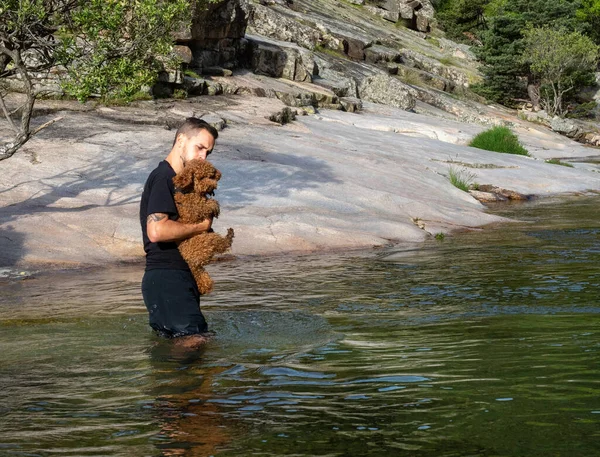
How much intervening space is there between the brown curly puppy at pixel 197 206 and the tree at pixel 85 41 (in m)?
6.98

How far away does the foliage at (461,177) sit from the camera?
72.3 ft

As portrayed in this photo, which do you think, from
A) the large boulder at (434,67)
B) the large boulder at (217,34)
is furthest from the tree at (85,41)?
the large boulder at (434,67)

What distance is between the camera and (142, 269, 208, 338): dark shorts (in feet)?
24.3

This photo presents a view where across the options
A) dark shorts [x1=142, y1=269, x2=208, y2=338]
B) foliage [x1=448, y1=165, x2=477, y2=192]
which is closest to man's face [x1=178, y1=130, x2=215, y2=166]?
dark shorts [x1=142, y1=269, x2=208, y2=338]

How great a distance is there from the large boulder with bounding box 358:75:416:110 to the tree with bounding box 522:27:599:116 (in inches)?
706

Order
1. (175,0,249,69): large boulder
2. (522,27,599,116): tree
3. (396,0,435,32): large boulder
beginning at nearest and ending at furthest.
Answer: (175,0,249,69): large boulder, (522,27,599,116): tree, (396,0,435,32): large boulder

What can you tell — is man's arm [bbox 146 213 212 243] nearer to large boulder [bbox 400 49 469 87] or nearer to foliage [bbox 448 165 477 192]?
foliage [bbox 448 165 477 192]

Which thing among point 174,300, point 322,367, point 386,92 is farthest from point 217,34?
point 322,367

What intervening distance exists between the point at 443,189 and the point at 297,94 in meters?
13.5

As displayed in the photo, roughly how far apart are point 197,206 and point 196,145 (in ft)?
1.75

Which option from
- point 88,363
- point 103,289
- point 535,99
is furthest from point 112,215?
point 535,99

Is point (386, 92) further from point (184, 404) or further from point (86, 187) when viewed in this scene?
point (184, 404)

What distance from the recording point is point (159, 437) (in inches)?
188

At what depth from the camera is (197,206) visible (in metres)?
7.12
